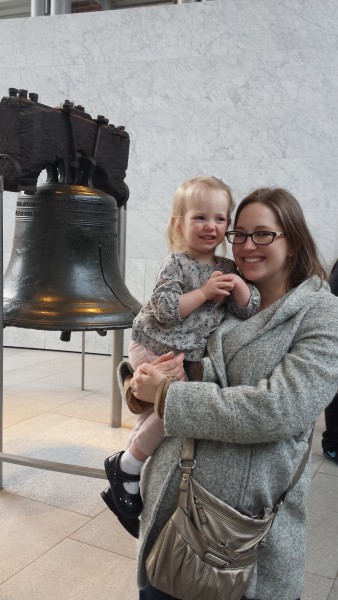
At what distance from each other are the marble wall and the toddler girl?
4.50 metres

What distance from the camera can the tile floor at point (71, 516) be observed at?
2.48 metres

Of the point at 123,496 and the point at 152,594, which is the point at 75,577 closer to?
the point at 123,496

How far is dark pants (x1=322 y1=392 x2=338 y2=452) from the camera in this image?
3.99m

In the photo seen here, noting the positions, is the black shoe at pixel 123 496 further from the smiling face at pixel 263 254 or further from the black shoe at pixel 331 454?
the black shoe at pixel 331 454

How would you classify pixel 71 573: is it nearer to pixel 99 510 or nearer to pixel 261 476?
pixel 99 510

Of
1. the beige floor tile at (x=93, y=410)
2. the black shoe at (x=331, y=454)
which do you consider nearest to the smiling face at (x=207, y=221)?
the black shoe at (x=331, y=454)

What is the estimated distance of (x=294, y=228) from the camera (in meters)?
1.44

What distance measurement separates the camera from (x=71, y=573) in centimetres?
254

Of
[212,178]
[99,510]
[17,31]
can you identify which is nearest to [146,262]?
[17,31]

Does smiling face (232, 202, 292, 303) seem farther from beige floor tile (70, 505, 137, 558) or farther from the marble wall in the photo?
the marble wall

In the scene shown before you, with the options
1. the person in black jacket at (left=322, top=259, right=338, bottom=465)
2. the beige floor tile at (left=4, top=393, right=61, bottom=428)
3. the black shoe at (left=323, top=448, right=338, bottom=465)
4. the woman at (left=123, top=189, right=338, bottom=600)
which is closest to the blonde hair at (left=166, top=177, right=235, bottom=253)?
the woman at (left=123, top=189, right=338, bottom=600)

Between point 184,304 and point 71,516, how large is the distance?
1940 mm

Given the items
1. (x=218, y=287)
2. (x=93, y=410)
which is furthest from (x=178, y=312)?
(x=93, y=410)

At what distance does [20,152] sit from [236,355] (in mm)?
1465
